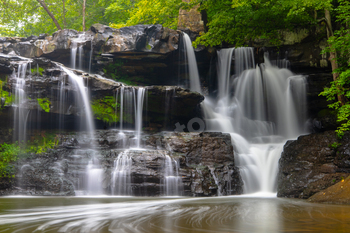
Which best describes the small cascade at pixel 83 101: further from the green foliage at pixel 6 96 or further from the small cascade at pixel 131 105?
the green foliage at pixel 6 96

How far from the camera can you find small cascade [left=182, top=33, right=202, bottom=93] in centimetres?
1534

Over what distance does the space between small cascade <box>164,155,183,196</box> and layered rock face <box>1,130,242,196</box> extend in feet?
0.16

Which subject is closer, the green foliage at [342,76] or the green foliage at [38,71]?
the green foliage at [342,76]

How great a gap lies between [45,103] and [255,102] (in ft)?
33.8

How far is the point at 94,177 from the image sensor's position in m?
9.67

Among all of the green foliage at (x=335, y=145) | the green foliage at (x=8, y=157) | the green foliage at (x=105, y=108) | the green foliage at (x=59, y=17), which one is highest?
the green foliage at (x=59, y=17)

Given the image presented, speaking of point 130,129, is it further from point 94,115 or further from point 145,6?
point 145,6

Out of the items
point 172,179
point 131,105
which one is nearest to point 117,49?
point 131,105

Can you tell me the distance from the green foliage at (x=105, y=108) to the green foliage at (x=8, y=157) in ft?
10.9

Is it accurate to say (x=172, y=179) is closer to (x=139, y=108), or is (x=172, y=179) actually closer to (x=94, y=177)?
(x=94, y=177)

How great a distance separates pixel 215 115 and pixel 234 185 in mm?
5514

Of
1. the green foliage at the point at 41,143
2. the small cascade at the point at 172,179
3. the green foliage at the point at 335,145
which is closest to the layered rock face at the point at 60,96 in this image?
the green foliage at the point at 41,143

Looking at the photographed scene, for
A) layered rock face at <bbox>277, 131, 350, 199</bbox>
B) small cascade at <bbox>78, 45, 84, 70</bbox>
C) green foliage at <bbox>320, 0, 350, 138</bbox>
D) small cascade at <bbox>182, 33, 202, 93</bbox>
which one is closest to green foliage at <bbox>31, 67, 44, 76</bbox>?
small cascade at <bbox>78, 45, 84, 70</bbox>

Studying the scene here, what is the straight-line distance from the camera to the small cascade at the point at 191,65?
15.3m
